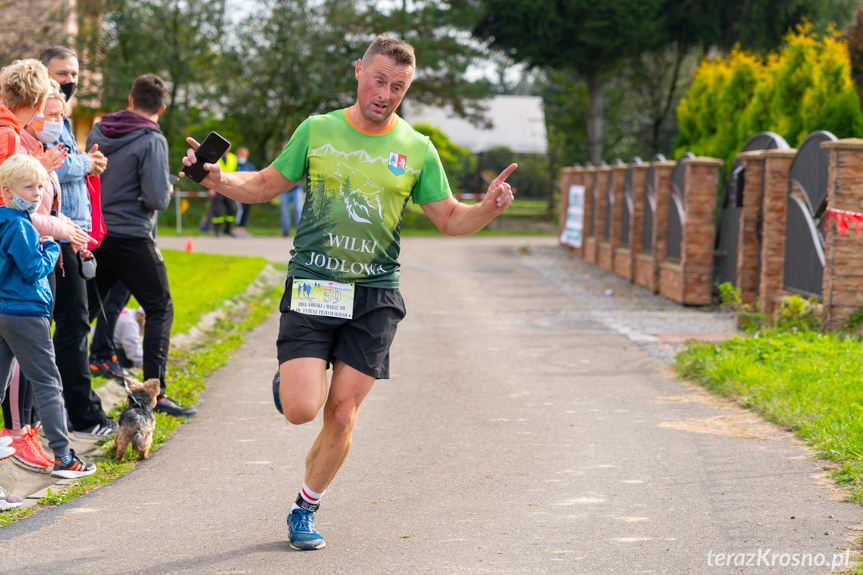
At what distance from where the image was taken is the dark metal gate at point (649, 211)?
18047 millimetres

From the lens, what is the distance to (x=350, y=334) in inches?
194

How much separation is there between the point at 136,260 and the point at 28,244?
74.8 inches

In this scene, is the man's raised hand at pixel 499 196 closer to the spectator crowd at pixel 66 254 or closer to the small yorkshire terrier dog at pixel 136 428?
the spectator crowd at pixel 66 254

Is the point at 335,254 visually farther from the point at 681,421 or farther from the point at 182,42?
the point at 182,42

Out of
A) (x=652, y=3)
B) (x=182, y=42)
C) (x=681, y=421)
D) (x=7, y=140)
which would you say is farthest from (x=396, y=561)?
(x=652, y=3)

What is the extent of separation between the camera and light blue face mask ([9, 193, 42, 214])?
5.58 meters

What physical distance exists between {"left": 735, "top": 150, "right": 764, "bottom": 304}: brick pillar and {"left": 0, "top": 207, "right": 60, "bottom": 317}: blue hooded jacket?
30.3 feet

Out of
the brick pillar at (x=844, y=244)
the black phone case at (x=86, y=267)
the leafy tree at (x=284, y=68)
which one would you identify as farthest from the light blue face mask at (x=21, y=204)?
the leafy tree at (x=284, y=68)

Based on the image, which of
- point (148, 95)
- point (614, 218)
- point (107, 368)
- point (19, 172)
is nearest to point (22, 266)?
point (19, 172)

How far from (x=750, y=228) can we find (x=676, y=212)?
3.20 metres

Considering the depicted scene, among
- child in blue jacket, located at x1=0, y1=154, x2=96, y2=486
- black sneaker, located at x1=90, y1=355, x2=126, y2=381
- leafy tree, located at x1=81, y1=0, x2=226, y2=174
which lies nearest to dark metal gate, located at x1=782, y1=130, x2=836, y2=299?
black sneaker, located at x1=90, y1=355, x2=126, y2=381

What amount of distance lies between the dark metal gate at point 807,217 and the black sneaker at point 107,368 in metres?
6.84

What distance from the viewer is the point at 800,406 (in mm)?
7602

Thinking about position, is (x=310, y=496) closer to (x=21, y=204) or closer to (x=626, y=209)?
(x=21, y=204)
